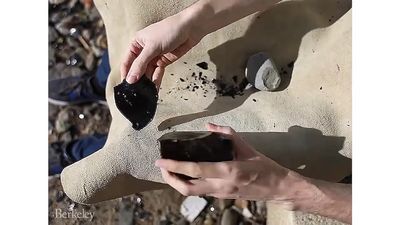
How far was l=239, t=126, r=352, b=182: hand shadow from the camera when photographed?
33.4 inches

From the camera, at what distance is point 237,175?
0.82 meters

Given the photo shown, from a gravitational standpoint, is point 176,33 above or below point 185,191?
above

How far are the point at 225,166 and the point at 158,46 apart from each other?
0.63ft

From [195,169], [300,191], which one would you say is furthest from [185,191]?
[300,191]

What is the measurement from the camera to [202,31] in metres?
0.88

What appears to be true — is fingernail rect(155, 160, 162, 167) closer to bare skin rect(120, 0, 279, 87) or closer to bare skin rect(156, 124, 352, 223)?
bare skin rect(156, 124, 352, 223)

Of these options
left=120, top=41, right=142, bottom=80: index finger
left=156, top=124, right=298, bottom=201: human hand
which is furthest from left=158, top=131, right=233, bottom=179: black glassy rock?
left=120, top=41, right=142, bottom=80: index finger

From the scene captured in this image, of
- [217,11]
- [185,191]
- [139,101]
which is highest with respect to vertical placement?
[217,11]

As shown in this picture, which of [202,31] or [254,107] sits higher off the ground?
[202,31]

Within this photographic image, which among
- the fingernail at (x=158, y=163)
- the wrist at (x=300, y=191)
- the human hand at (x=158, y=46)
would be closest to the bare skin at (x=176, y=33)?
the human hand at (x=158, y=46)

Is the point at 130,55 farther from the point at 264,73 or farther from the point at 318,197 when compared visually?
the point at 318,197
